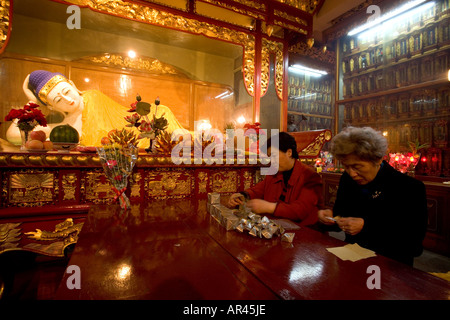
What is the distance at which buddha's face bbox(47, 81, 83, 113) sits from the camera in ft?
8.26

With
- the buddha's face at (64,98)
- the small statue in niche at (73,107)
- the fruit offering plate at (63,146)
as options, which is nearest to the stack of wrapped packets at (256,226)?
the fruit offering plate at (63,146)

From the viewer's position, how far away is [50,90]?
250cm

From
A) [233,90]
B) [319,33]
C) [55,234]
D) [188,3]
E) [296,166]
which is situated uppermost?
[319,33]

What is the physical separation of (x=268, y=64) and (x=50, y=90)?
2909mm

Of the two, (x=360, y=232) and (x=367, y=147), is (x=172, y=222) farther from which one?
(x=367, y=147)

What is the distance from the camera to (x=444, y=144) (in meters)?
3.55

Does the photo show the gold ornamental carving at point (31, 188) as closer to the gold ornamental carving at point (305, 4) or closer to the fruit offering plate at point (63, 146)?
the fruit offering plate at point (63, 146)

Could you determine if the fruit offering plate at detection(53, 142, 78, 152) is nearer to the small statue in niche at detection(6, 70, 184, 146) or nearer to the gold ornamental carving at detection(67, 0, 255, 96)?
the small statue in niche at detection(6, 70, 184, 146)

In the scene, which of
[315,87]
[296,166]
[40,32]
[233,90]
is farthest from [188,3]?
[315,87]

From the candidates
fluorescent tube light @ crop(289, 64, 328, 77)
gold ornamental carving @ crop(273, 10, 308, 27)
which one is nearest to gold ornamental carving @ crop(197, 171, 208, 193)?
gold ornamental carving @ crop(273, 10, 308, 27)

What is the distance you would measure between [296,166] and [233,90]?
241 centimetres

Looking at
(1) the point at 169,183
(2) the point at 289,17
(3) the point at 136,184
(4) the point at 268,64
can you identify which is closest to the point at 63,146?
(3) the point at 136,184

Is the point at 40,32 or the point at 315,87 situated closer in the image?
the point at 40,32

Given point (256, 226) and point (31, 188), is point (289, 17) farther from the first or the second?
point (31, 188)
